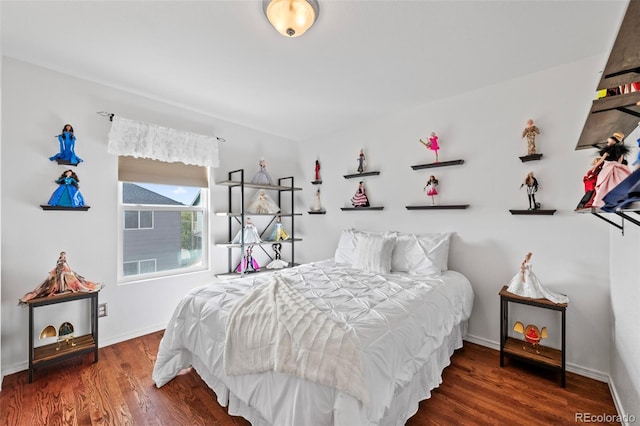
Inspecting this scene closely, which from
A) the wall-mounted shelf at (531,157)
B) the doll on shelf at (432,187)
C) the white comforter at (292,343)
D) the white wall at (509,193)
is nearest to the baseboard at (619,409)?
the white wall at (509,193)

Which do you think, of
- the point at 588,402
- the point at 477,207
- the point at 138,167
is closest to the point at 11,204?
the point at 138,167

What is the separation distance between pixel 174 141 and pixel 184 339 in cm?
208

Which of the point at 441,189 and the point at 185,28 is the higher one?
the point at 185,28

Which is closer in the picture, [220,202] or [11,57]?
[11,57]

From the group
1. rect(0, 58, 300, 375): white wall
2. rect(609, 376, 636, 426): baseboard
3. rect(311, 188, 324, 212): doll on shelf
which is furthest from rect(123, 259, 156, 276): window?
rect(609, 376, 636, 426): baseboard

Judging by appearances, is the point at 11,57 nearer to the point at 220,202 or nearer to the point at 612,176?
the point at 220,202

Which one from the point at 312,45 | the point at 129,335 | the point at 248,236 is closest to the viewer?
the point at 312,45

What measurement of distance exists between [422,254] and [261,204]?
2149 mm

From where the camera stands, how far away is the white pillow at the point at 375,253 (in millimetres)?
2729

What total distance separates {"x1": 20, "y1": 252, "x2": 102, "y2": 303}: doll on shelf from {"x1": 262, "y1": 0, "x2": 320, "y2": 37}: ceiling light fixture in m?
2.46

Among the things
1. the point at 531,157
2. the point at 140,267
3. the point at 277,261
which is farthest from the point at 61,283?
the point at 531,157

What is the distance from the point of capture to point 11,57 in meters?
2.14

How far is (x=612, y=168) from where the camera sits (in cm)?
121

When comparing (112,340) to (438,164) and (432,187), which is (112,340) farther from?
(438,164)
